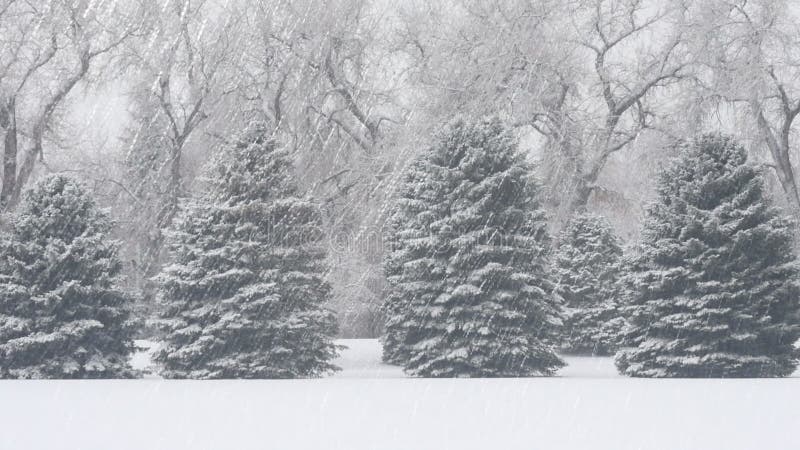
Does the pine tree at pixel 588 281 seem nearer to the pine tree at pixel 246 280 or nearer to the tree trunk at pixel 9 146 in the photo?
the pine tree at pixel 246 280

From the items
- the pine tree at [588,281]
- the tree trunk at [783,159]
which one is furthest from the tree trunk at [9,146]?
the tree trunk at [783,159]

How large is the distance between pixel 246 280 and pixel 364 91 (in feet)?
39.5

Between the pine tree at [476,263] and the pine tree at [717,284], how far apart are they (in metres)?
1.78

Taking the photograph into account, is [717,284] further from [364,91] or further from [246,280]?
[364,91]

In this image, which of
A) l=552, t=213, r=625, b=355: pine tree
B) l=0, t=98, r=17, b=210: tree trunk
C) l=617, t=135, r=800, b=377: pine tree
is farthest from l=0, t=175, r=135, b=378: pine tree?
l=552, t=213, r=625, b=355: pine tree

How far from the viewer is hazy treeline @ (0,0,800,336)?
22906mm

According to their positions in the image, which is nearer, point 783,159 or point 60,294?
point 60,294

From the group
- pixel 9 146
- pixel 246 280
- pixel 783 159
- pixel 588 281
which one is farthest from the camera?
pixel 783 159

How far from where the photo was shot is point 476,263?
51.3 feet

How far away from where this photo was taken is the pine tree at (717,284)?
14.9 metres
